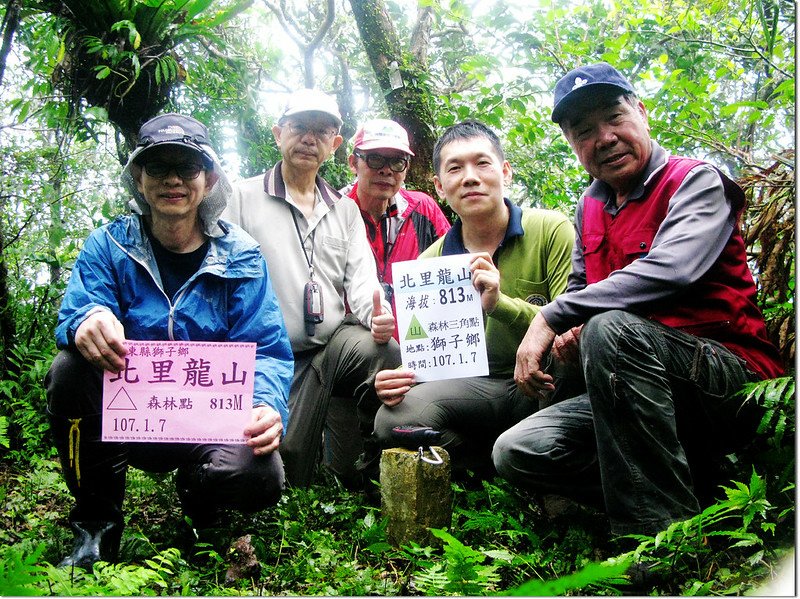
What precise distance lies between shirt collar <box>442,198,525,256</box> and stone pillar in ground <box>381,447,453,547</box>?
1.30 meters

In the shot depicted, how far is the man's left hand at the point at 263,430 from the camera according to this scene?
261 cm

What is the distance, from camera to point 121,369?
2568mm

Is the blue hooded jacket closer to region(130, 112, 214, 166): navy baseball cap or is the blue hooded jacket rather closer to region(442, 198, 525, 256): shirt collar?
region(130, 112, 214, 166): navy baseball cap

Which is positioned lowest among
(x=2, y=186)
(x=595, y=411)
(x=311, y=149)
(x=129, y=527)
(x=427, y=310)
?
(x=129, y=527)

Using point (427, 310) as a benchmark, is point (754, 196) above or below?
above

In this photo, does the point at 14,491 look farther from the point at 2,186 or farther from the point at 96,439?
the point at 2,186

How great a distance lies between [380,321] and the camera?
351 cm

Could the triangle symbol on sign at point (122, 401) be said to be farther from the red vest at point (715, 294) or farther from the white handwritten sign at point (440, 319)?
the red vest at point (715, 294)

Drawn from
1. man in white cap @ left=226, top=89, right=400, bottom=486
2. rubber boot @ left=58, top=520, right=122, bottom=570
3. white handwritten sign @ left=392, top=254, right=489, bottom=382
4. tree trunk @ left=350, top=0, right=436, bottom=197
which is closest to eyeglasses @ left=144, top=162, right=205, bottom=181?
man in white cap @ left=226, top=89, right=400, bottom=486

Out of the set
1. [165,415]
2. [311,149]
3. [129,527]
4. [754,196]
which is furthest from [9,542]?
[754,196]

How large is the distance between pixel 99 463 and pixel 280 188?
6.67 feet

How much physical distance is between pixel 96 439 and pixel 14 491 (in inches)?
57.7

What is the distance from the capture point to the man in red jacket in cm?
230

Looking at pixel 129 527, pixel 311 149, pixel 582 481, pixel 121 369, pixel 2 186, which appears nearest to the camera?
pixel 121 369
